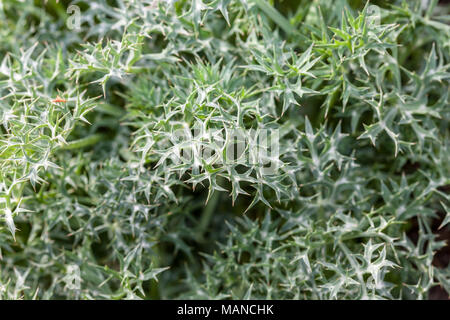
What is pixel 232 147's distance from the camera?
3.68 ft

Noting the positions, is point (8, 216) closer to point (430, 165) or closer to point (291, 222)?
point (291, 222)

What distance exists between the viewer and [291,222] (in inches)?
50.8

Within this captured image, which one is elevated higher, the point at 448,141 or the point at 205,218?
the point at 448,141

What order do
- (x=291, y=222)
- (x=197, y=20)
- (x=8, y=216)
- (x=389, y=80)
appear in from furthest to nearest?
(x=389, y=80)
(x=291, y=222)
(x=197, y=20)
(x=8, y=216)

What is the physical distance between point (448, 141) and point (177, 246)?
831 millimetres

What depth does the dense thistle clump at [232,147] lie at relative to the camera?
1.14 metres

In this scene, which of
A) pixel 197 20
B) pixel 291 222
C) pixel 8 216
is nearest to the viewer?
pixel 8 216

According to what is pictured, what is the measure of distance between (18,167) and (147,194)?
31 cm

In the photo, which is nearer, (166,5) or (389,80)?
(166,5)

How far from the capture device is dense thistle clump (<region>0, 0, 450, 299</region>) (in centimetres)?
114

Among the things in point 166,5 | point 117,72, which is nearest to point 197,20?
point 166,5

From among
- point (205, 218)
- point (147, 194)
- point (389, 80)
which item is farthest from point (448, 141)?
point (147, 194)
